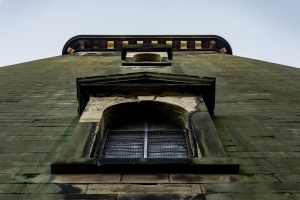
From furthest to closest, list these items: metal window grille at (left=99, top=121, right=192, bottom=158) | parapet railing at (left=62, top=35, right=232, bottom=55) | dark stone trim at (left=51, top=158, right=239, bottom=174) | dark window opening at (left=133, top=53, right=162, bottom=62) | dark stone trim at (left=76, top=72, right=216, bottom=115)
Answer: parapet railing at (left=62, top=35, right=232, bottom=55), dark window opening at (left=133, top=53, right=162, bottom=62), dark stone trim at (left=76, top=72, right=216, bottom=115), metal window grille at (left=99, top=121, right=192, bottom=158), dark stone trim at (left=51, top=158, right=239, bottom=174)

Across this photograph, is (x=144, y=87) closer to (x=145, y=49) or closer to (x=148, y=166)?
(x=148, y=166)

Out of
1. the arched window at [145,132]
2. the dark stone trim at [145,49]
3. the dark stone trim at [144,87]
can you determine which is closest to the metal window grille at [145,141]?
the arched window at [145,132]

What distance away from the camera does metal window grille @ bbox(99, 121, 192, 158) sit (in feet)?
15.5

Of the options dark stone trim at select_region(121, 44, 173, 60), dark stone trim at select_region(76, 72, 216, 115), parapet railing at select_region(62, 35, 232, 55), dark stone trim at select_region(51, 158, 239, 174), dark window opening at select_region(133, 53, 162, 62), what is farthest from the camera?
parapet railing at select_region(62, 35, 232, 55)

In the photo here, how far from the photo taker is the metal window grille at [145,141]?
187 inches

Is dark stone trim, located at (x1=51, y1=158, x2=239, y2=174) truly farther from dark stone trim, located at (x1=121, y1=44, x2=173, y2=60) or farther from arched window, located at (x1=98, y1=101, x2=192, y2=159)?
dark stone trim, located at (x1=121, y1=44, x2=173, y2=60)

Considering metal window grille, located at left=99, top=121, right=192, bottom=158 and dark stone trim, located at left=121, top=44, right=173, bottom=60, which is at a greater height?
dark stone trim, located at left=121, top=44, right=173, bottom=60

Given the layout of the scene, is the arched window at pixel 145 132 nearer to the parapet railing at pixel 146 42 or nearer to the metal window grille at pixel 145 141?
the metal window grille at pixel 145 141

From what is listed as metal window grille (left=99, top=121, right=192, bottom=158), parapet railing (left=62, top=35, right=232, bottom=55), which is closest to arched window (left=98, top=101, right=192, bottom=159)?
metal window grille (left=99, top=121, right=192, bottom=158)

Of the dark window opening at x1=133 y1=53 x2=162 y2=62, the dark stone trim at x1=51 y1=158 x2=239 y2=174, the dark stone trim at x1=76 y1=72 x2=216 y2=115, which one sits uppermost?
the dark stone trim at x1=76 y1=72 x2=216 y2=115

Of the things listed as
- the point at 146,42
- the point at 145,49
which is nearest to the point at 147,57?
the point at 145,49

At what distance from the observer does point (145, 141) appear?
198 inches

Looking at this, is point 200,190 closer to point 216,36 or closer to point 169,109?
point 169,109

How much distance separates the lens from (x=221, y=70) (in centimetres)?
1027
